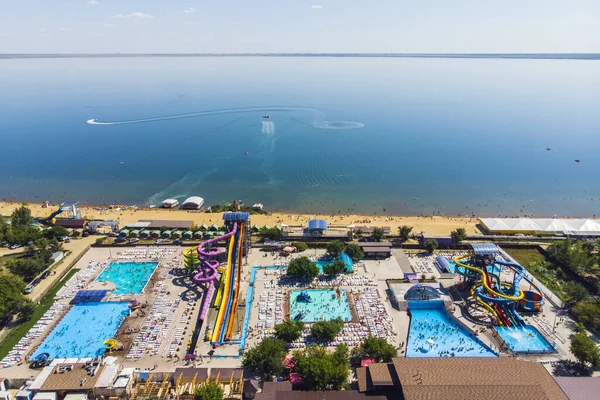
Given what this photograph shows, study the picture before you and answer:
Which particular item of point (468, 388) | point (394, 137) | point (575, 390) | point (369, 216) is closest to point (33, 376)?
point (468, 388)

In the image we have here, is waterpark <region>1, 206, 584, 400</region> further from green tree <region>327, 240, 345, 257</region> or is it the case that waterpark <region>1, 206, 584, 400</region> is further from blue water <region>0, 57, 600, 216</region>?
blue water <region>0, 57, 600, 216</region>

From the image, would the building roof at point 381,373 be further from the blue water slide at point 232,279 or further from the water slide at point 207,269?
the water slide at point 207,269

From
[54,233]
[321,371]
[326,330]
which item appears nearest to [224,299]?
[326,330]

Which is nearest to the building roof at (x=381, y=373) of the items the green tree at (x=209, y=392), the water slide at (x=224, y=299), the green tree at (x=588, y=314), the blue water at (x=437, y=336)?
the blue water at (x=437, y=336)

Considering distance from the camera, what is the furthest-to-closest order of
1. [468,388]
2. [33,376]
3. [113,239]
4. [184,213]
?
[184,213] < [113,239] < [33,376] < [468,388]

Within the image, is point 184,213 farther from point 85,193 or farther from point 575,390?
point 575,390

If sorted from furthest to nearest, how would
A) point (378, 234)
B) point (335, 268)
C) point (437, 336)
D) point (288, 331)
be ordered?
point (378, 234) → point (335, 268) → point (437, 336) → point (288, 331)

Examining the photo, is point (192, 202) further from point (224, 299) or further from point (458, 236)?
point (458, 236)
